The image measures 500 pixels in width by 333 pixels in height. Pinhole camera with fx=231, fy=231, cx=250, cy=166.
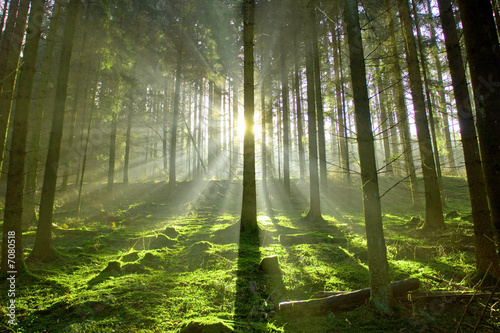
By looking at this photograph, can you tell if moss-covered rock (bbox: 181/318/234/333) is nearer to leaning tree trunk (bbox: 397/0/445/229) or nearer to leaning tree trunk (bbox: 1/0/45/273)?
leaning tree trunk (bbox: 1/0/45/273)

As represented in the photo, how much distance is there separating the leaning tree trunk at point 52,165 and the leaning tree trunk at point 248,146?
487 centimetres

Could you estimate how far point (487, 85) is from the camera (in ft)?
8.42

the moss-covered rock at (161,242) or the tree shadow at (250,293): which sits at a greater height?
the moss-covered rock at (161,242)

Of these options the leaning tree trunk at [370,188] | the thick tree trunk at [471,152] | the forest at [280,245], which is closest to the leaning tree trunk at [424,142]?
the forest at [280,245]

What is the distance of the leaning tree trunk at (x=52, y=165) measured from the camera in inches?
209

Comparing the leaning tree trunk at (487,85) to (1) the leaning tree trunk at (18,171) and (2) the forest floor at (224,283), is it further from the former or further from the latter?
(1) the leaning tree trunk at (18,171)

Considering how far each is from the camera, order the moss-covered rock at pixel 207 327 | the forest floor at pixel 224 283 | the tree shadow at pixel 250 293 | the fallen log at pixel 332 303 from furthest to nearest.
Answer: the fallen log at pixel 332 303 → the tree shadow at pixel 250 293 → the forest floor at pixel 224 283 → the moss-covered rock at pixel 207 327

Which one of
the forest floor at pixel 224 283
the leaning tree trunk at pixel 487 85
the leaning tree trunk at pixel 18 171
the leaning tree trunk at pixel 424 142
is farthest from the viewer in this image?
the leaning tree trunk at pixel 424 142

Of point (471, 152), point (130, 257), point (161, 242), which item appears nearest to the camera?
point (471, 152)

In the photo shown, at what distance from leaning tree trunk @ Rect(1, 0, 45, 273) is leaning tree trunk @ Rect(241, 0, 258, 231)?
5.38 m

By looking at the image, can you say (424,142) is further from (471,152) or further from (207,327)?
(207,327)

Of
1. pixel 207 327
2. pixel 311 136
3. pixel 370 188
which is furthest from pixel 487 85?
pixel 311 136

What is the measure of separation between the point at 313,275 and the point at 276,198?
48.3 ft

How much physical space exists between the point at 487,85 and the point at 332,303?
10.7 ft
